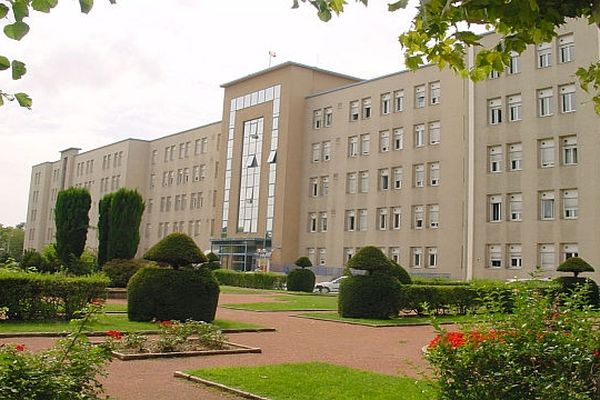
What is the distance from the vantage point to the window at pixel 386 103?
166 ft

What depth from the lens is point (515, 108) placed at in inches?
1628

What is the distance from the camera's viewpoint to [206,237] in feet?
225

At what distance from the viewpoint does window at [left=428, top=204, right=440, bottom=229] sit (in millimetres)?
45656

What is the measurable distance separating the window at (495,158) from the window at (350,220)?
44.8 feet

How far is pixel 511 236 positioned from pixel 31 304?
31806mm

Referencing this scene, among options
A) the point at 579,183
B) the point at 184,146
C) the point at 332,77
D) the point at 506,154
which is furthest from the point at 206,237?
the point at 579,183

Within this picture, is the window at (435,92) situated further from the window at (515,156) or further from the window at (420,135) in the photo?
the window at (515,156)

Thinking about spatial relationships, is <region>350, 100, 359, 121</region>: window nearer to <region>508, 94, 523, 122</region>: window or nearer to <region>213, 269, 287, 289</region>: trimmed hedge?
<region>508, 94, 523, 122</region>: window

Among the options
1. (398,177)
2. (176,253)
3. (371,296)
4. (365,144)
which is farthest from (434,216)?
(176,253)

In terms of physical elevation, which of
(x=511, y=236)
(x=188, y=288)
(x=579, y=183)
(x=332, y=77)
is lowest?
(x=188, y=288)

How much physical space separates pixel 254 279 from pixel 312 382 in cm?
3786

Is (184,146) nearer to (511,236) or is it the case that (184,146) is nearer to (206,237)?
(206,237)

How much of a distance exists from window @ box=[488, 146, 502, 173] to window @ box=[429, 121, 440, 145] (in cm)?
525

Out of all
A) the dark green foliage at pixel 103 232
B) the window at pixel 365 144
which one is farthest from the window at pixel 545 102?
the dark green foliage at pixel 103 232
